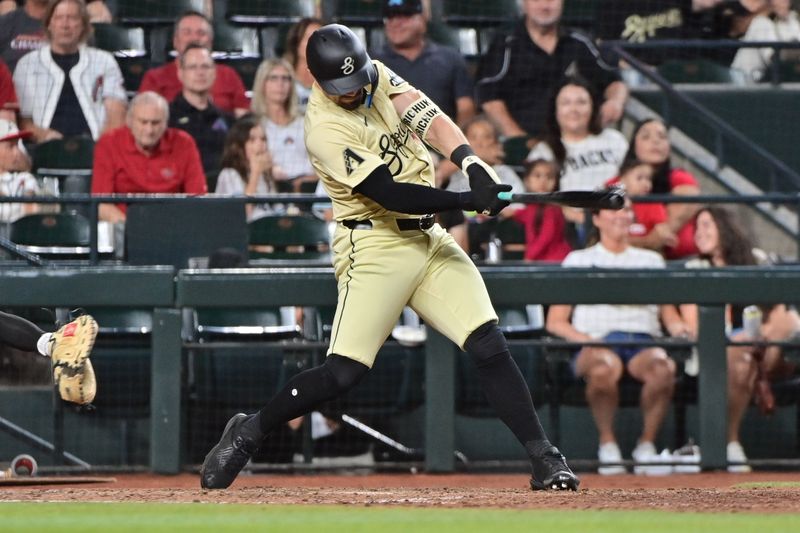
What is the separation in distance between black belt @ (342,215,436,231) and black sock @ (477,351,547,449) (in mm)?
584

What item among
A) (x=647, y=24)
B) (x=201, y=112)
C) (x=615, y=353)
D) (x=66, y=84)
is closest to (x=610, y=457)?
(x=615, y=353)

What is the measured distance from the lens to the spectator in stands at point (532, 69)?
950 centimetres

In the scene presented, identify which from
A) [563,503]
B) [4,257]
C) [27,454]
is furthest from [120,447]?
[563,503]

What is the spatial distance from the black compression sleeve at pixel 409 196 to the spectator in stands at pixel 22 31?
461 centimetres

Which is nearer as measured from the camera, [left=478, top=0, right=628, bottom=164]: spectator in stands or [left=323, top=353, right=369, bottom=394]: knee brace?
[left=323, top=353, right=369, bottom=394]: knee brace

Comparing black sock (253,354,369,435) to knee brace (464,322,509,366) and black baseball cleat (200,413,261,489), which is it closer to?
black baseball cleat (200,413,261,489)

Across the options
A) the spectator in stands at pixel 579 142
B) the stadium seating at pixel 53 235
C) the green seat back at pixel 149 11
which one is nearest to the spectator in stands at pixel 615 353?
the spectator in stands at pixel 579 142

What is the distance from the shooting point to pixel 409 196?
5.27m

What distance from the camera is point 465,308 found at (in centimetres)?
549

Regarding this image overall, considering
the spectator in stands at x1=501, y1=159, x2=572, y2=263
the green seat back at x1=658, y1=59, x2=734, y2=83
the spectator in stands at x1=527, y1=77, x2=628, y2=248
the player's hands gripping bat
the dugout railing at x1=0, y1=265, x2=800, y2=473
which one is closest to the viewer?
the player's hands gripping bat

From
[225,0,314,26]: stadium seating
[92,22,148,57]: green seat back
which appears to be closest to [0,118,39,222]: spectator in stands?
[92,22,148,57]: green seat back

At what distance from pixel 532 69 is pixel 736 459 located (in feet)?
10.7

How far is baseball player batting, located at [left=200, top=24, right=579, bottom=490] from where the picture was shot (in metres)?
5.36

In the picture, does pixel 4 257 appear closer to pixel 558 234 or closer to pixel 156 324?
pixel 156 324
